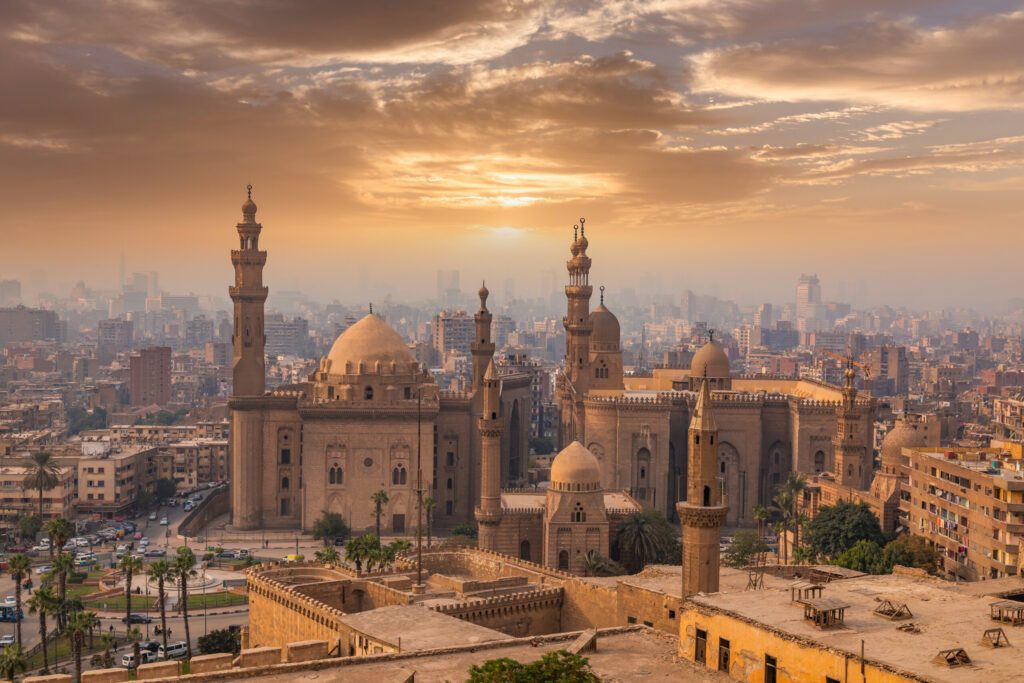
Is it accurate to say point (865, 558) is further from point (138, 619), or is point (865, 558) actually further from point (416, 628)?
point (138, 619)

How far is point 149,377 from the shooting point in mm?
163875

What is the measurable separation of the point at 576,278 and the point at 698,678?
160ft

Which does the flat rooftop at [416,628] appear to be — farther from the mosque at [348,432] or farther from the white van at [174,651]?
the mosque at [348,432]

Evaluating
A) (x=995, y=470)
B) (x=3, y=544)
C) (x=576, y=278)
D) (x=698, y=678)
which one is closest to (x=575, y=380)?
(x=576, y=278)

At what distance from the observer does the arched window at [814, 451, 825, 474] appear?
6962cm

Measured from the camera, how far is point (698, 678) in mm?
29516

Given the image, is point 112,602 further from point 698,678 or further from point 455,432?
point 698,678

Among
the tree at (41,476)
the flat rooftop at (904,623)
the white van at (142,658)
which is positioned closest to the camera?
the flat rooftop at (904,623)

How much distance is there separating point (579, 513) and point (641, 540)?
3092mm

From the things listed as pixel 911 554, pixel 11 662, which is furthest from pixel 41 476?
pixel 911 554

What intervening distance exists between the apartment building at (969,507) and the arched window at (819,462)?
1106 centimetres

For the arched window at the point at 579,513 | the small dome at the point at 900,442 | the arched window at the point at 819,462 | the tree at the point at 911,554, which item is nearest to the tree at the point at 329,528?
the arched window at the point at 579,513

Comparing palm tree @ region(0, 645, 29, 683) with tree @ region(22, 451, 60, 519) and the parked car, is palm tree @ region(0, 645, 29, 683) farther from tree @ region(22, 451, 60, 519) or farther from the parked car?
tree @ region(22, 451, 60, 519)

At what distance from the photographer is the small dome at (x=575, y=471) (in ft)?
176
